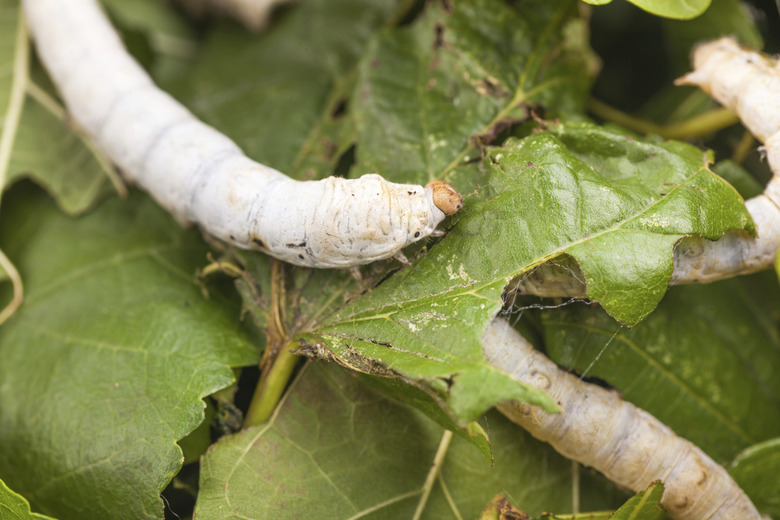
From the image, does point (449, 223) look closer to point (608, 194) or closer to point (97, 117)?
point (608, 194)


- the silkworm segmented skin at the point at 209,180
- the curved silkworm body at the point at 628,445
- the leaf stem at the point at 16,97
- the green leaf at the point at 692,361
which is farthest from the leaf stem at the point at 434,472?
the leaf stem at the point at 16,97

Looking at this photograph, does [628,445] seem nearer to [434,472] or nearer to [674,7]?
[434,472]

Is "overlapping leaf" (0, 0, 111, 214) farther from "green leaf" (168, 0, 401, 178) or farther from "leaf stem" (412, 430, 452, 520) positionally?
"leaf stem" (412, 430, 452, 520)

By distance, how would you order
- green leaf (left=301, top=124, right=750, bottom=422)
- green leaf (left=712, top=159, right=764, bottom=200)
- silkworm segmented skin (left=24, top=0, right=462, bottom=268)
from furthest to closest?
green leaf (left=712, top=159, right=764, bottom=200), silkworm segmented skin (left=24, top=0, right=462, bottom=268), green leaf (left=301, top=124, right=750, bottom=422)

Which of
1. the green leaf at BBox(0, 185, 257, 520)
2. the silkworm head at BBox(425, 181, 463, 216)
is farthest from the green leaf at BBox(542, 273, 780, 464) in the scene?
the green leaf at BBox(0, 185, 257, 520)

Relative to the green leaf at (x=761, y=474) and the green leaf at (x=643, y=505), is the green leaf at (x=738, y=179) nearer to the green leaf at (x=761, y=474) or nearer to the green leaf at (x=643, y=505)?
the green leaf at (x=761, y=474)

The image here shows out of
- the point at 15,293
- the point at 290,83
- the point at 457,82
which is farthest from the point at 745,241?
the point at 15,293
